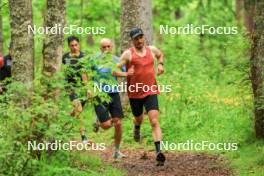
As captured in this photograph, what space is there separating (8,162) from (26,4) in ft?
8.57

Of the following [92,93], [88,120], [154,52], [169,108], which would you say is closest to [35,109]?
[92,93]

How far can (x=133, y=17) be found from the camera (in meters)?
15.4

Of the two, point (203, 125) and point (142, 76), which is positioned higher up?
point (142, 76)

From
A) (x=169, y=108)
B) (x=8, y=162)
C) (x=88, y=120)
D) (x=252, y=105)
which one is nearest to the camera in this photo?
(x=8, y=162)

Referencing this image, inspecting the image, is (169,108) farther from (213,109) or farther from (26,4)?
(26,4)

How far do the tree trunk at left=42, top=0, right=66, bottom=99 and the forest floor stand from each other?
223 centimetres

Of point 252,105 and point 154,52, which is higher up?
point 154,52

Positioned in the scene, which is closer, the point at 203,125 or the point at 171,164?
the point at 171,164

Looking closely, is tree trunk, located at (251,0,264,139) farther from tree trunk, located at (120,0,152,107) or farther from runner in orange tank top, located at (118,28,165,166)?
tree trunk, located at (120,0,152,107)

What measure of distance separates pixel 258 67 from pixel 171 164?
240cm

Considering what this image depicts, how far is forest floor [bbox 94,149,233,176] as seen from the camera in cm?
1095

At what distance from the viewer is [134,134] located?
45.2 feet

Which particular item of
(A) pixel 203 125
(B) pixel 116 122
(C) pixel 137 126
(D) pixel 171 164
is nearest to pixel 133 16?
(A) pixel 203 125

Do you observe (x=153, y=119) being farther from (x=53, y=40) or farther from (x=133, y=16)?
(x=133, y=16)
